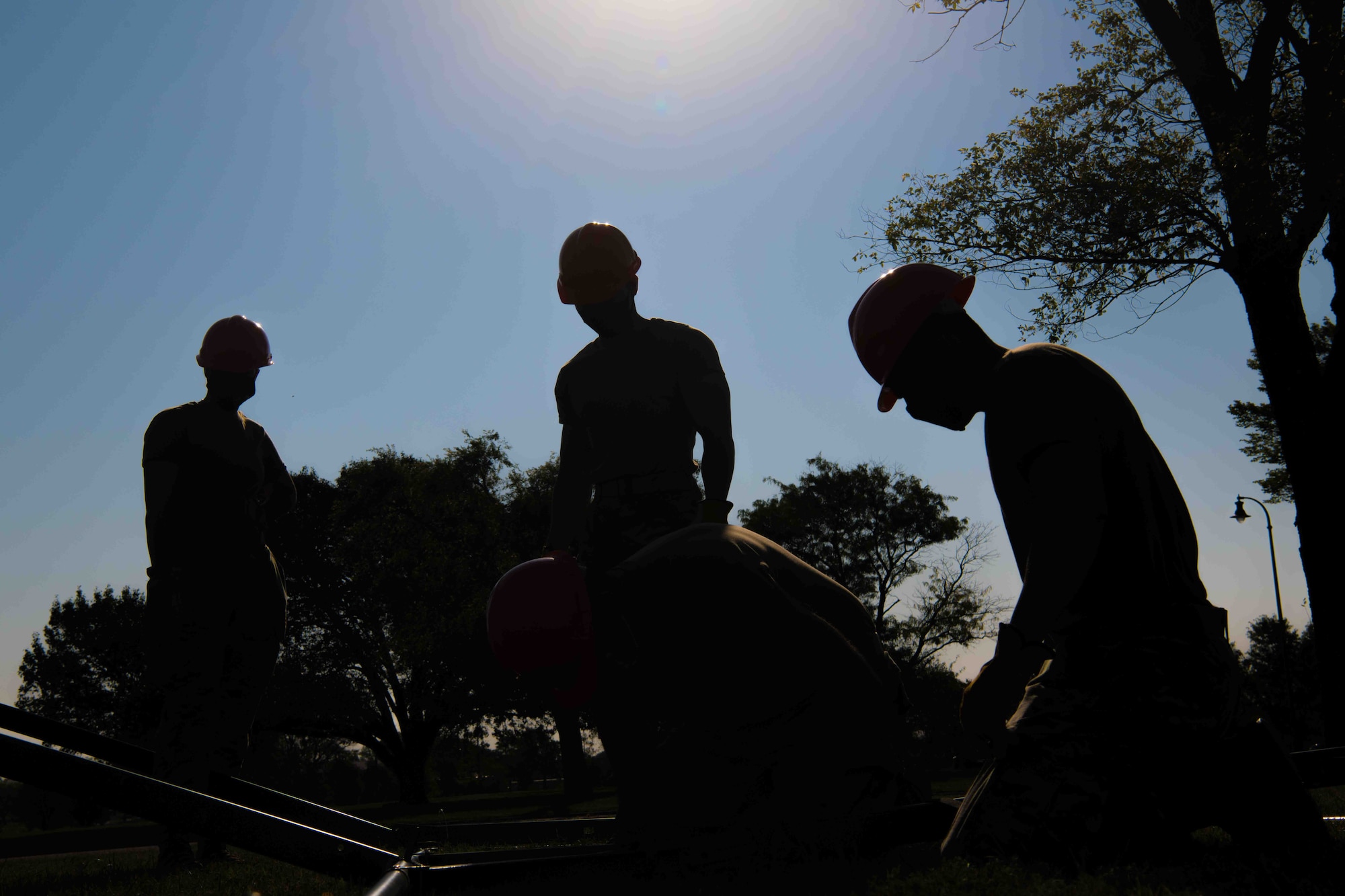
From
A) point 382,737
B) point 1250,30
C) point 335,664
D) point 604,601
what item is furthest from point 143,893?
point 382,737

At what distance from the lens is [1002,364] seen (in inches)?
98.8

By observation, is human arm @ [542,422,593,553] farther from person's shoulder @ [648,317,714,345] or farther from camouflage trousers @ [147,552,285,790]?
camouflage trousers @ [147,552,285,790]

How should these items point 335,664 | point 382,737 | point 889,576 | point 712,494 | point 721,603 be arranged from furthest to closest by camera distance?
1. point 889,576
2. point 382,737
3. point 335,664
4. point 712,494
5. point 721,603

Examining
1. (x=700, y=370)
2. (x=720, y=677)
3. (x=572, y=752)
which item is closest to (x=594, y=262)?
(x=700, y=370)

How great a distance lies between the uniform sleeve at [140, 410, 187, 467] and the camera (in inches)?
208

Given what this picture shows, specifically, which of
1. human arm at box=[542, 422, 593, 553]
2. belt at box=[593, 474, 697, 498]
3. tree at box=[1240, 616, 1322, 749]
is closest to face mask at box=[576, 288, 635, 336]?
human arm at box=[542, 422, 593, 553]

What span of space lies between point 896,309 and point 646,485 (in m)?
1.93

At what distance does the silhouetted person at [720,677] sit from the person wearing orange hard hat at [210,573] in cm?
263

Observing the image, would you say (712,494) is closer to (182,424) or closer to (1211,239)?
(182,424)

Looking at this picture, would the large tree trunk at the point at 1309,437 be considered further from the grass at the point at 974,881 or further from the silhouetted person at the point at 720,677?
the silhouetted person at the point at 720,677

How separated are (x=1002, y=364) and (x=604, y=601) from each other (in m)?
1.89

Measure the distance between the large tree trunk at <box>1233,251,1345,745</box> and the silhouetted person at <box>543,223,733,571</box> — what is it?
9314 mm

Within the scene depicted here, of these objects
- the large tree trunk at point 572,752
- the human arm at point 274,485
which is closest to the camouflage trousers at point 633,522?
the human arm at point 274,485

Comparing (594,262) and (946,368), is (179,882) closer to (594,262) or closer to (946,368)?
(594,262)
